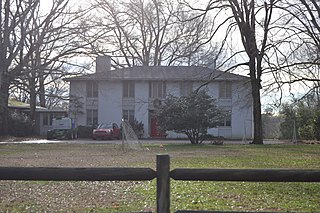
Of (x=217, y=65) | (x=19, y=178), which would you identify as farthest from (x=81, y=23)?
(x=19, y=178)

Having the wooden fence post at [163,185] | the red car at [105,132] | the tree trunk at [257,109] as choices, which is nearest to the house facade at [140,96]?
the red car at [105,132]

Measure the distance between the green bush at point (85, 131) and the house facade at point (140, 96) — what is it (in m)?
1.86

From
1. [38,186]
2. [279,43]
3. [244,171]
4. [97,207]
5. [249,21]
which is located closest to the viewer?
[244,171]

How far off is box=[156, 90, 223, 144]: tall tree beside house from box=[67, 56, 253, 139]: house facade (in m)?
13.5

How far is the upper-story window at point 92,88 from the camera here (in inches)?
2025

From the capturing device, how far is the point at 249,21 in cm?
3166

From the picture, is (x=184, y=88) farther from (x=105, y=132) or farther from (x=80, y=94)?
(x=80, y=94)

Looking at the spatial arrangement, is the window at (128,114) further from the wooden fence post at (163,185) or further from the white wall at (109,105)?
the wooden fence post at (163,185)

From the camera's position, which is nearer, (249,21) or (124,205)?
(124,205)

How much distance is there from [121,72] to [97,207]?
4278 cm

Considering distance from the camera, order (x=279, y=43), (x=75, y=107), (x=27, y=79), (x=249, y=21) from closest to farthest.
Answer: (x=279, y=43)
(x=249, y=21)
(x=27, y=79)
(x=75, y=107)

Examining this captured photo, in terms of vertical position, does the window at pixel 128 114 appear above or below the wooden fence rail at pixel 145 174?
above

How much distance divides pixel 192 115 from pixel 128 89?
59.0 feet

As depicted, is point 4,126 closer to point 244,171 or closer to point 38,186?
point 38,186
